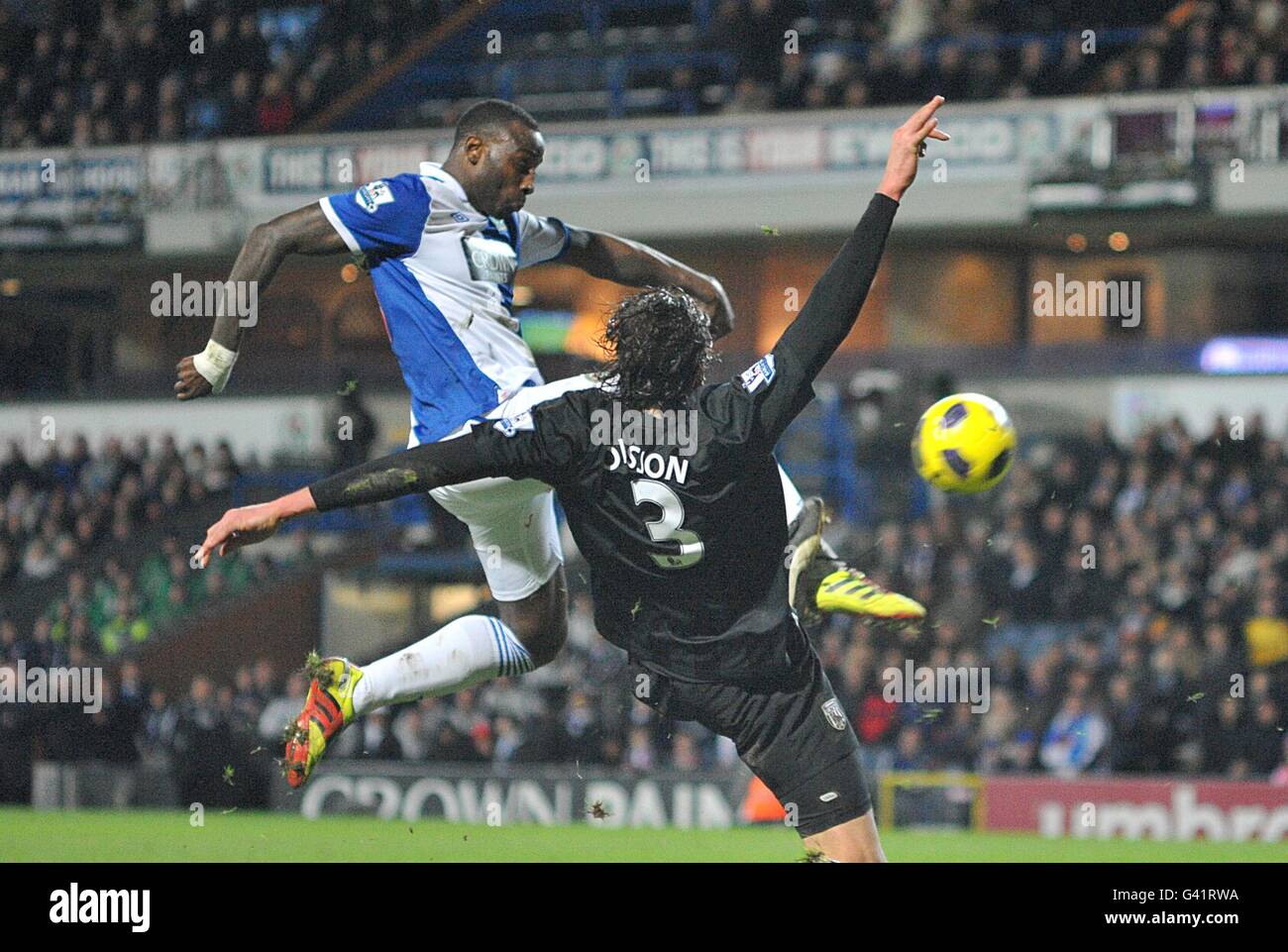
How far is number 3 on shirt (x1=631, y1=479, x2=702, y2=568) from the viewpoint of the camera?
219 inches

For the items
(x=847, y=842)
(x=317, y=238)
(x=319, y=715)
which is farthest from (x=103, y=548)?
(x=847, y=842)

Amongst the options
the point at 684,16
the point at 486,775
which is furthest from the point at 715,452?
the point at 684,16

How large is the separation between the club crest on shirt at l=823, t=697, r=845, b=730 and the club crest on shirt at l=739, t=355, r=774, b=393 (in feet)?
3.51

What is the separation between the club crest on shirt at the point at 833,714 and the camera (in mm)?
5773

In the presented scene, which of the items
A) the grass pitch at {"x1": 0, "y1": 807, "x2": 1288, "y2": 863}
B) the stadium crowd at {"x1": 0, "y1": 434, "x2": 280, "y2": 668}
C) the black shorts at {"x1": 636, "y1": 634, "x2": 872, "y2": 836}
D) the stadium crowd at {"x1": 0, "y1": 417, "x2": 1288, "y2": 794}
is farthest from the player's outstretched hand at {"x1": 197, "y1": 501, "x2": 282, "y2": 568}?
the stadium crowd at {"x1": 0, "y1": 434, "x2": 280, "y2": 668}

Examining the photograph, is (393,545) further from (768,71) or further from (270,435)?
(768,71)

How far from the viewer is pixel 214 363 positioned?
630 cm

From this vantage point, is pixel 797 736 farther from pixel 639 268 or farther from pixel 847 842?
pixel 639 268

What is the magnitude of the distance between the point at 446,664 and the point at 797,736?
1497mm

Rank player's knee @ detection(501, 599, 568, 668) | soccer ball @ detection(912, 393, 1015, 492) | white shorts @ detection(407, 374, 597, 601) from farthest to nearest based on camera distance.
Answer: player's knee @ detection(501, 599, 568, 668), white shorts @ detection(407, 374, 597, 601), soccer ball @ detection(912, 393, 1015, 492)

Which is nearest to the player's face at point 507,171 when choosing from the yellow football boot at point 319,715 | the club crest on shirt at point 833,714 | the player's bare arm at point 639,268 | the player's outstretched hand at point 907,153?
the player's bare arm at point 639,268

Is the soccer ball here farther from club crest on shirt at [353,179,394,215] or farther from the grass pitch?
the grass pitch
